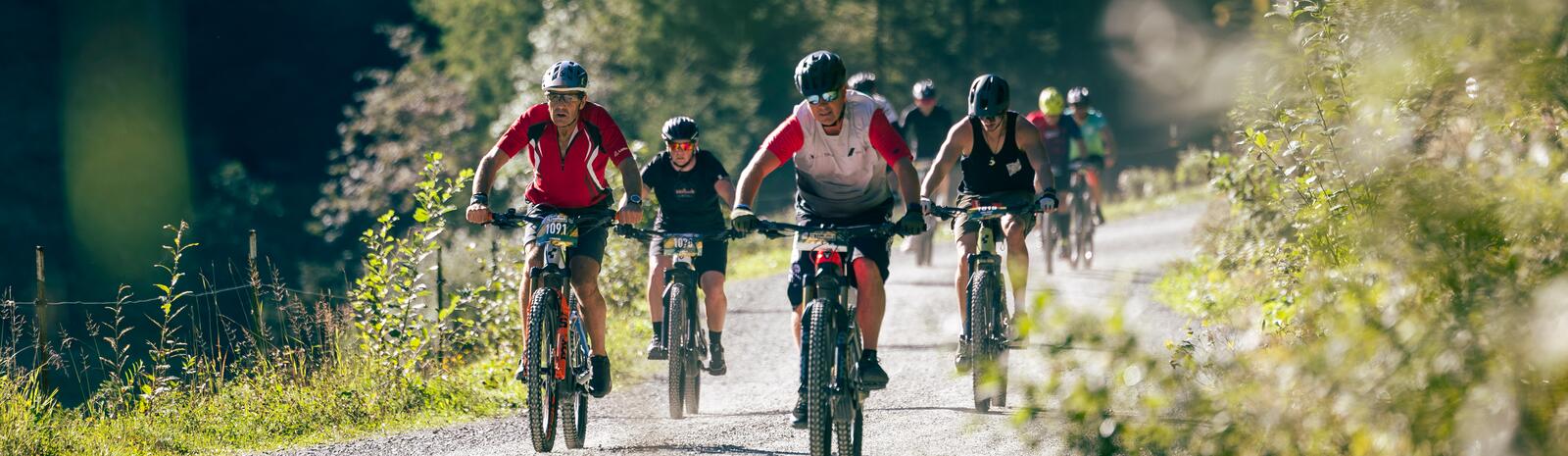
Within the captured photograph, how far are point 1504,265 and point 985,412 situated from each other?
158 inches

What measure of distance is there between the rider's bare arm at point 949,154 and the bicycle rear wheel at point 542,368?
2.09 m

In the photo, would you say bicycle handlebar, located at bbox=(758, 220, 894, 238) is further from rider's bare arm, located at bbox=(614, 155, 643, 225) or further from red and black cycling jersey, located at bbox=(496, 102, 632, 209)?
red and black cycling jersey, located at bbox=(496, 102, 632, 209)

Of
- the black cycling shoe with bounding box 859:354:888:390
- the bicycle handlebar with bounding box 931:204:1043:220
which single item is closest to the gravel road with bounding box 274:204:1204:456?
the black cycling shoe with bounding box 859:354:888:390

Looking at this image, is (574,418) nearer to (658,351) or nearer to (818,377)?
(658,351)

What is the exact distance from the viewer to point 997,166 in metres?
8.95

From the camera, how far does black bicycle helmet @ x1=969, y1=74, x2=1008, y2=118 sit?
849 centimetres

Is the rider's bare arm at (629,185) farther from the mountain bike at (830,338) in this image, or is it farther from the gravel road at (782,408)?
the gravel road at (782,408)

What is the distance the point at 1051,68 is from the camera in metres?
52.0

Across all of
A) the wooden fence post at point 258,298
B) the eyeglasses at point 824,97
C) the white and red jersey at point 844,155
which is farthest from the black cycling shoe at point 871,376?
the wooden fence post at point 258,298

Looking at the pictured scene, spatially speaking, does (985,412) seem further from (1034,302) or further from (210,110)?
(210,110)

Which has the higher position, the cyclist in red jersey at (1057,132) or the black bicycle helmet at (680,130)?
the cyclist in red jersey at (1057,132)

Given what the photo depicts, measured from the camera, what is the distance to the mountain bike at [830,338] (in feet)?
20.4

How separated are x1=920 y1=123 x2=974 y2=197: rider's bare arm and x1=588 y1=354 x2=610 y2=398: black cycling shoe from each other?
1853 mm

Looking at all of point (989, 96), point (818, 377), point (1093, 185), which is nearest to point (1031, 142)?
point (989, 96)
